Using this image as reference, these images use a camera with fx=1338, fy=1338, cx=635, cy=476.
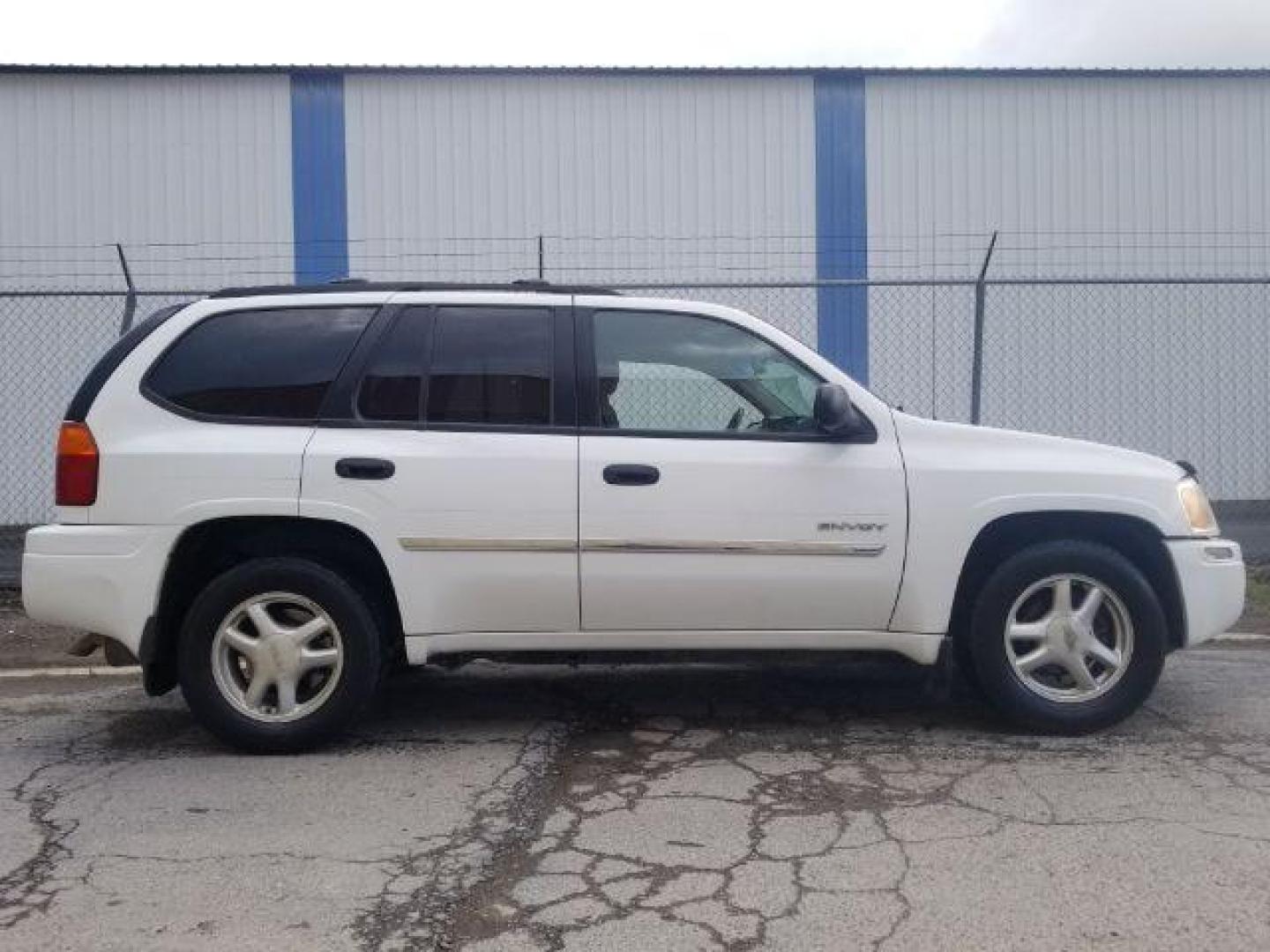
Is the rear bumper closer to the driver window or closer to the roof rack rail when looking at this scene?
the roof rack rail

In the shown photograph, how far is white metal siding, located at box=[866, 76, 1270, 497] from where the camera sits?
13070 mm

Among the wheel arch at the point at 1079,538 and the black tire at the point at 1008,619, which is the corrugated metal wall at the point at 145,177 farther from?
the black tire at the point at 1008,619

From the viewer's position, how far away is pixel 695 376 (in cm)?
551

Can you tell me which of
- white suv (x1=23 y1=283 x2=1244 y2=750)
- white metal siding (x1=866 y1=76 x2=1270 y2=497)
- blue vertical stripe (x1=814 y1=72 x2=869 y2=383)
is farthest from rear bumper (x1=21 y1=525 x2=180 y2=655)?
blue vertical stripe (x1=814 y1=72 x2=869 y2=383)

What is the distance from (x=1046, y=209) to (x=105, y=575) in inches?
435

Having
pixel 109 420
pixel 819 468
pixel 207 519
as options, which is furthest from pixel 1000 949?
pixel 109 420

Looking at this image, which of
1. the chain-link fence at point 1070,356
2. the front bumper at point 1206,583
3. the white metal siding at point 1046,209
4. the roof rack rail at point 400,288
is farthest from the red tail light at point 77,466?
the white metal siding at point 1046,209

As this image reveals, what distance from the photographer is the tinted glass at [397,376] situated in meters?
5.35

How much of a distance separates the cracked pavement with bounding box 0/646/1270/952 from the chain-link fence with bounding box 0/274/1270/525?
6962 millimetres

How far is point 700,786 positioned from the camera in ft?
16.0

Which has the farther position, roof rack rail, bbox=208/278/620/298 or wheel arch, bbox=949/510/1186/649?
roof rack rail, bbox=208/278/620/298

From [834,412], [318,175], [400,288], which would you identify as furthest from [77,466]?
[318,175]

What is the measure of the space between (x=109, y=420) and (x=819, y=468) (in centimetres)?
281

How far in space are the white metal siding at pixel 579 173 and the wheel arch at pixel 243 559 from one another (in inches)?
328
